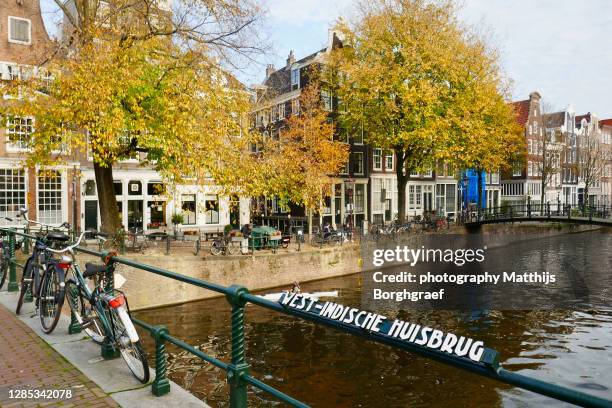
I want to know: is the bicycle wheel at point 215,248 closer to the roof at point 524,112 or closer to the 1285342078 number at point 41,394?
the 1285342078 number at point 41,394

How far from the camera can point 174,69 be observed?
17312 millimetres

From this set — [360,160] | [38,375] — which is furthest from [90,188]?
[38,375]

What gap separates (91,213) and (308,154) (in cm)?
1374

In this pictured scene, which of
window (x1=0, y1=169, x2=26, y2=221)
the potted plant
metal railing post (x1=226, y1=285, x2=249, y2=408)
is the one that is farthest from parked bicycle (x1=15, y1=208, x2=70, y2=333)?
the potted plant

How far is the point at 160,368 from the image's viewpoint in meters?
4.50

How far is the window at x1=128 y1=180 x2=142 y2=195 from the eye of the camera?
30.2 meters

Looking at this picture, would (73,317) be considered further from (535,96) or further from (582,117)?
(582,117)

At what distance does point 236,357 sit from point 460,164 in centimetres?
3321

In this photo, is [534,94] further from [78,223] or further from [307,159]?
[78,223]

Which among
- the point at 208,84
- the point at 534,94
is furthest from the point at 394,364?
the point at 534,94

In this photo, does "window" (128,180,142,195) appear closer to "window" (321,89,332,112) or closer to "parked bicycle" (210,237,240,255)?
"parked bicycle" (210,237,240,255)

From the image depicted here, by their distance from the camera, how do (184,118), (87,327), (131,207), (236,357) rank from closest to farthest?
(236,357) → (87,327) → (184,118) → (131,207)

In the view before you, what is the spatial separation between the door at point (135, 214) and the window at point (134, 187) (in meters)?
0.57

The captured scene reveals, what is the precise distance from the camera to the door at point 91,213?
92.9ft
